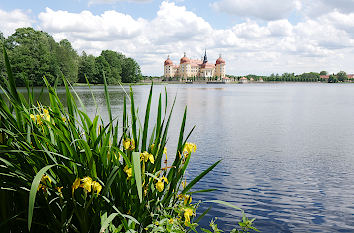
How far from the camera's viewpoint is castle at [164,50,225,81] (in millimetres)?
170875

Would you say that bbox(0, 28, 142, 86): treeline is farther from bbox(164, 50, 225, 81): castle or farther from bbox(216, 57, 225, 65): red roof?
bbox(216, 57, 225, 65): red roof

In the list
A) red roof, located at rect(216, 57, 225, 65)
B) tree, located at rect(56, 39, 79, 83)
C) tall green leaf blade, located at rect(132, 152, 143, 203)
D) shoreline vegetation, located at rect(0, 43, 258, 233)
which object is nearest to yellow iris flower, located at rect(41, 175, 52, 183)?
shoreline vegetation, located at rect(0, 43, 258, 233)

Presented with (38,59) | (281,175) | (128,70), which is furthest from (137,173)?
(128,70)

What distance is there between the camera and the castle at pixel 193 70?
561 feet

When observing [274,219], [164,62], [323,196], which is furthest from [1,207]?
[164,62]

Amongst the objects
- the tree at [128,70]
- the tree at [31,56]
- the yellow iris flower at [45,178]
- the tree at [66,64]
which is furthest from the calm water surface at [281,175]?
Answer: the tree at [128,70]

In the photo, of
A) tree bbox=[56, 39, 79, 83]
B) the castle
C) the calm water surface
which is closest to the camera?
the calm water surface

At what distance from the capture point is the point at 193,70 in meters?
176

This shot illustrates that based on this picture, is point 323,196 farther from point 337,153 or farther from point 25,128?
point 25,128

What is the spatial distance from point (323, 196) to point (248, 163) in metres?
2.36

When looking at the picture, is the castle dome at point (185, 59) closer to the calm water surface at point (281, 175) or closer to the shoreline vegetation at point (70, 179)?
the calm water surface at point (281, 175)

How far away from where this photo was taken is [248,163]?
26.9ft

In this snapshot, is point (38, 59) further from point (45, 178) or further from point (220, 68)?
point (220, 68)

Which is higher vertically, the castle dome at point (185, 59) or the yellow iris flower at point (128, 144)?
the castle dome at point (185, 59)
